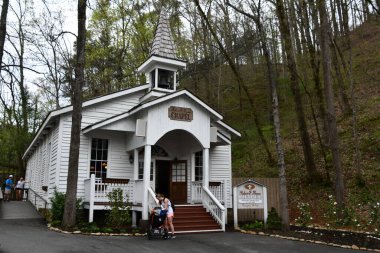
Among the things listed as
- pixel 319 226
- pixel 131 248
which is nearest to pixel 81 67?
pixel 131 248

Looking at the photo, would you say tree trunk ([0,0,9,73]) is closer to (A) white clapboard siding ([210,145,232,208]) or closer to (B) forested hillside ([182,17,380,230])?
(A) white clapboard siding ([210,145,232,208])

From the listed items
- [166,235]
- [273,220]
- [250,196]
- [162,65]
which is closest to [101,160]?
[162,65]

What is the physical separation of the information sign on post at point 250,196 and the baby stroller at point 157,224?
3.63 meters

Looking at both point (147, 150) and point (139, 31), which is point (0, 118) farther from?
point (147, 150)

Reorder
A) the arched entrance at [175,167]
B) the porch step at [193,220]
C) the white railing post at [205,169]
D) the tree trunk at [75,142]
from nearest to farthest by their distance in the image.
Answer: the tree trunk at [75,142], the porch step at [193,220], the white railing post at [205,169], the arched entrance at [175,167]

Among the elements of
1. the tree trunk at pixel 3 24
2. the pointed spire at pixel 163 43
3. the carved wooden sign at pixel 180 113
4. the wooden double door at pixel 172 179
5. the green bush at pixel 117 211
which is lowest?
the green bush at pixel 117 211

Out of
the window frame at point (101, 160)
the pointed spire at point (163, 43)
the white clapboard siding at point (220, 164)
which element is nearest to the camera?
the window frame at point (101, 160)

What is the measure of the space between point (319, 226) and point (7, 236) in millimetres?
10764

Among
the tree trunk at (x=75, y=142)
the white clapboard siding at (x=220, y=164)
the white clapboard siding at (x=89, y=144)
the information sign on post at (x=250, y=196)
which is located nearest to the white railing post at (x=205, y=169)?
the information sign on post at (x=250, y=196)

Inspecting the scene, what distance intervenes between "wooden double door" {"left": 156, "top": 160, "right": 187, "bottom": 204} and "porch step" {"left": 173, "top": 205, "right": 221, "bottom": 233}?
2604 millimetres

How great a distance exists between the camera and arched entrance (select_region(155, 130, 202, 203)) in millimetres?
16984

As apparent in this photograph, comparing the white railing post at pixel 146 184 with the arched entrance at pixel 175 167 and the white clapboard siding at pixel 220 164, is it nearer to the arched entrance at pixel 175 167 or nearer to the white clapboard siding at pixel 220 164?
the arched entrance at pixel 175 167

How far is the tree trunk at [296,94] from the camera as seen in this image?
15328mm

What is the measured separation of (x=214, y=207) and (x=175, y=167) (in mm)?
3876
